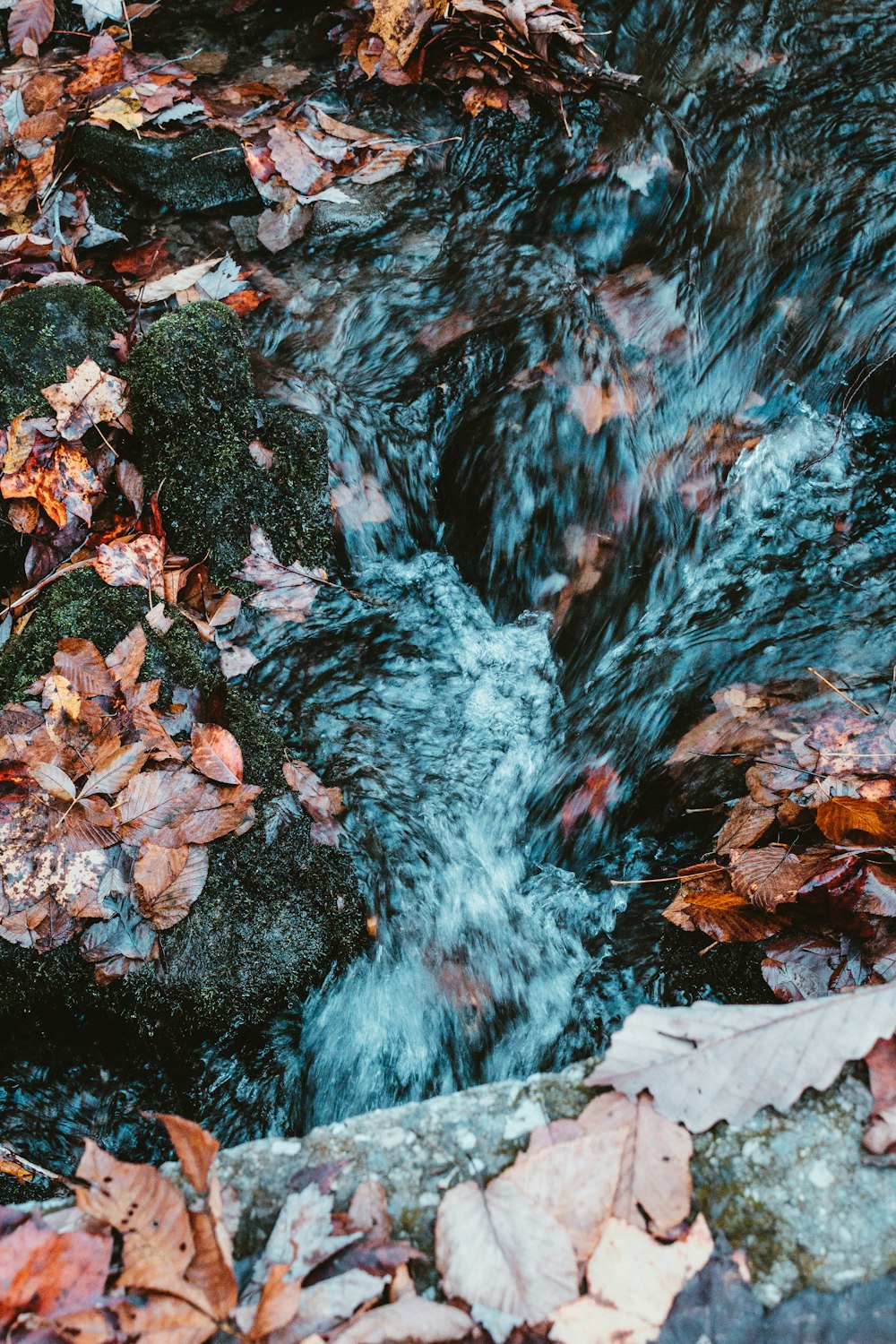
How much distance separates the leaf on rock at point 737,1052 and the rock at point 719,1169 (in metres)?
0.05

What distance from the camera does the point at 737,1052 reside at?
5.52 ft

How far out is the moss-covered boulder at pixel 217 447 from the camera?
3184mm

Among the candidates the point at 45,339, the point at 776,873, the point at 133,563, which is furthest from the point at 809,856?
the point at 45,339

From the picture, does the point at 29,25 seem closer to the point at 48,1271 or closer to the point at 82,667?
the point at 82,667

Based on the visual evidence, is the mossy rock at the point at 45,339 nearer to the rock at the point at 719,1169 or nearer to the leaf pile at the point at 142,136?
the leaf pile at the point at 142,136

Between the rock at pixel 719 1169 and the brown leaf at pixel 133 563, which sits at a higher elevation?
the rock at pixel 719 1169

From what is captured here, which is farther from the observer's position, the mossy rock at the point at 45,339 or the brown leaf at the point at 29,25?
the brown leaf at the point at 29,25

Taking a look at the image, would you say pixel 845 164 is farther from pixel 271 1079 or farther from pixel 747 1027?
pixel 271 1079

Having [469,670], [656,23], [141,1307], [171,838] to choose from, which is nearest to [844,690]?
[469,670]

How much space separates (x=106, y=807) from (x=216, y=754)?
14.5 inches

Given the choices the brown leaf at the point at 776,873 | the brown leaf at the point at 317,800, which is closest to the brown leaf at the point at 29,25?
the brown leaf at the point at 317,800

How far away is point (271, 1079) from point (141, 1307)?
1236 mm

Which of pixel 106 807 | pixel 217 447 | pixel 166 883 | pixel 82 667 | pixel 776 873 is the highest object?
pixel 217 447

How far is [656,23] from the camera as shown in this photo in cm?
496
